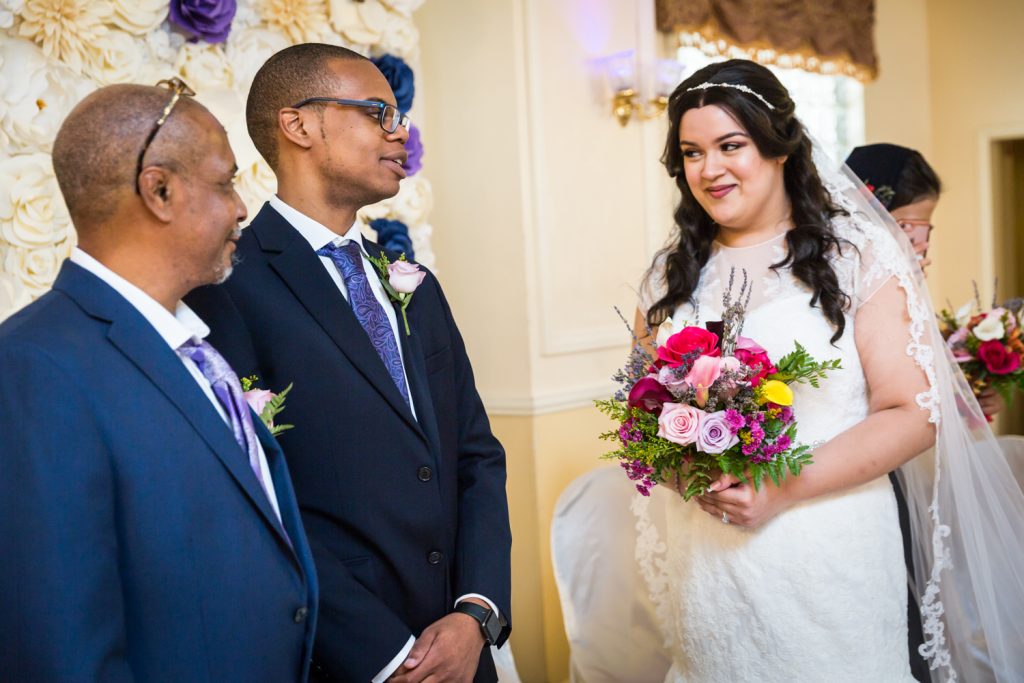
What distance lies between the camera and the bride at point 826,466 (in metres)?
2.47

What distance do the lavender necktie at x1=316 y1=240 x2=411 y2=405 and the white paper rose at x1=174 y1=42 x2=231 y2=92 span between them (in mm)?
1299

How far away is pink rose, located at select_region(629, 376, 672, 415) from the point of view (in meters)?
2.30

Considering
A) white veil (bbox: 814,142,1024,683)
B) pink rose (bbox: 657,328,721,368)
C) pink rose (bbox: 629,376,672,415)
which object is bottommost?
white veil (bbox: 814,142,1024,683)

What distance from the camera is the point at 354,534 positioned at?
6.40ft

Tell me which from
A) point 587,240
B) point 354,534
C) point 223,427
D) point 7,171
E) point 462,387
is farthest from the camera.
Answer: point 587,240

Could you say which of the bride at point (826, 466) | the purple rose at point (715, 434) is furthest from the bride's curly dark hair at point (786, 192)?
the purple rose at point (715, 434)

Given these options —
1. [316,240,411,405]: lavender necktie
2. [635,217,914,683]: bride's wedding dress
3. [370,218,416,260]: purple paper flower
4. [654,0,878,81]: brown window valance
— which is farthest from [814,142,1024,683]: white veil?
[654,0,878,81]: brown window valance

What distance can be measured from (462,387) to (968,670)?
5.17 ft

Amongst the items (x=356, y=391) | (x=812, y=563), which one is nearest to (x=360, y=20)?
(x=356, y=391)

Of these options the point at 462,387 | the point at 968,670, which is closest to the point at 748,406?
the point at 462,387

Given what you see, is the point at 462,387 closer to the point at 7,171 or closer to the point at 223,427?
the point at 223,427

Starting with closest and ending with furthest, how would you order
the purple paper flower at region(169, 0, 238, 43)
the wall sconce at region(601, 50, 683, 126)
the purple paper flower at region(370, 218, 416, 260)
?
the purple paper flower at region(169, 0, 238, 43)
the purple paper flower at region(370, 218, 416, 260)
the wall sconce at region(601, 50, 683, 126)

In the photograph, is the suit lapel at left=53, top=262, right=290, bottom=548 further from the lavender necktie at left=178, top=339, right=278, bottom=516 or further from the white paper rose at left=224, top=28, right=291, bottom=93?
the white paper rose at left=224, top=28, right=291, bottom=93

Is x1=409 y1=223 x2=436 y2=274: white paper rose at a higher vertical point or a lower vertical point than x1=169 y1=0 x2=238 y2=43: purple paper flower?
lower
